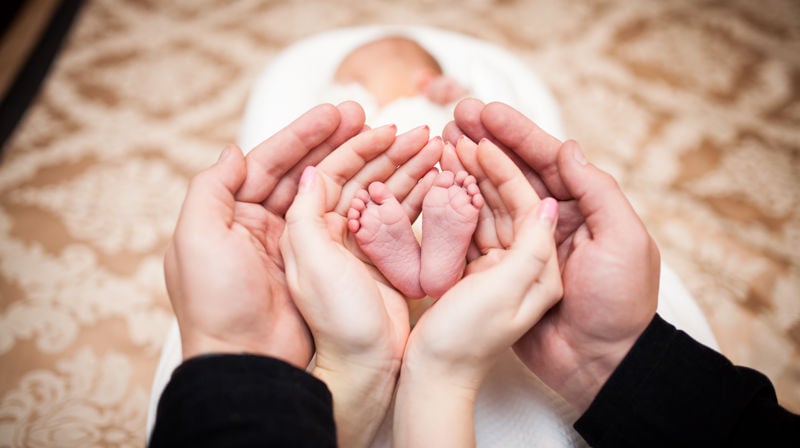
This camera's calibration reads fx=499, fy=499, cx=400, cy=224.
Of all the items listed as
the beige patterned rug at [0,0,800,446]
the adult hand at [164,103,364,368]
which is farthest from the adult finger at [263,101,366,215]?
the beige patterned rug at [0,0,800,446]

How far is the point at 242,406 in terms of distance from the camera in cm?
43

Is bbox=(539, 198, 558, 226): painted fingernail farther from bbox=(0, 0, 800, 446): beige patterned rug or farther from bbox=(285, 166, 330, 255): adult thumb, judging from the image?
bbox=(0, 0, 800, 446): beige patterned rug

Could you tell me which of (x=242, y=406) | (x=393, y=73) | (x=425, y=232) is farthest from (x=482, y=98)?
(x=242, y=406)

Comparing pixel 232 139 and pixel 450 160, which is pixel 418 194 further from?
pixel 232 139

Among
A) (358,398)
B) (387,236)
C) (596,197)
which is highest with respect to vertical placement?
(596,197)

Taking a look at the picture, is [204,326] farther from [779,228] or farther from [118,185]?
[779,228]

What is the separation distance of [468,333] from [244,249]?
0.26 m

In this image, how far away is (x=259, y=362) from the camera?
0.47m

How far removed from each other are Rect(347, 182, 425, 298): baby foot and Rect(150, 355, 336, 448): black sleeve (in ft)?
0.57

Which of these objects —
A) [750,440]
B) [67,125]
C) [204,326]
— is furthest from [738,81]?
[67,125]

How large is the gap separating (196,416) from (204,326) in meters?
0.10

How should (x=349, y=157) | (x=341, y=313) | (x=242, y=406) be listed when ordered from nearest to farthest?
1. (x=242, y=406)
2. (x=341, y=313)
3. (x=349, y=157)

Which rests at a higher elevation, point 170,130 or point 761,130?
point 761,130

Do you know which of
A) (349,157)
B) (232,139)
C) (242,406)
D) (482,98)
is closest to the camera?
(242,406)
